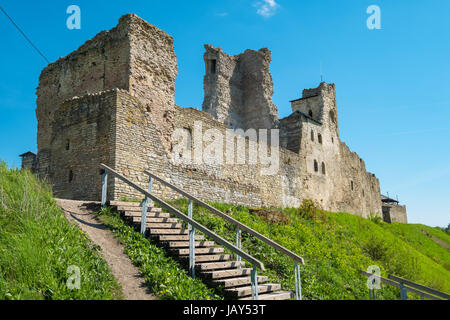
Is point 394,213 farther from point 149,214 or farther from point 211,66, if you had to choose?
point 149,214

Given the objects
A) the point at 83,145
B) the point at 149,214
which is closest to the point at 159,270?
the point at 149,214

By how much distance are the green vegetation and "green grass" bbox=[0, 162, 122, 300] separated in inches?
27.6

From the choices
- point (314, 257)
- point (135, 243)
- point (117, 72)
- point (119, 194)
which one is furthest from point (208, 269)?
point (117, 72)

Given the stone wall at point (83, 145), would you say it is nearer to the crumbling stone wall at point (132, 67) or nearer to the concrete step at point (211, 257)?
the crumbling stone wall at point (132, 67)

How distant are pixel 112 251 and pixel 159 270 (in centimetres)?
114

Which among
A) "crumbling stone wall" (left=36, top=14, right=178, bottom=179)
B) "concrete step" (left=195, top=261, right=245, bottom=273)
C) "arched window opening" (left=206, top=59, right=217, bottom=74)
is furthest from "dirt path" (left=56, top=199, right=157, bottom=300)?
"arched window opening" (left=206, top=59, right=217, bottom=74)

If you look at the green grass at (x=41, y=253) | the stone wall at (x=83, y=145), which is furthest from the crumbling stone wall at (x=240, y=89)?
the green grass at (x=41, y=253)

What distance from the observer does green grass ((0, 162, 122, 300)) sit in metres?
5.42

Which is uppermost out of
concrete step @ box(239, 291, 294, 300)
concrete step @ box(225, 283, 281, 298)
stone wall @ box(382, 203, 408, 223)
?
stone wall @ box(382, 203, 408, 223)

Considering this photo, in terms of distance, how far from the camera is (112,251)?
733 centimetres

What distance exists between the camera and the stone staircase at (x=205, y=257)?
7.18 metres

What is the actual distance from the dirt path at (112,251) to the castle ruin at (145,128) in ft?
7.30

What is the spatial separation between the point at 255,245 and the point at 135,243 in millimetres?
4569

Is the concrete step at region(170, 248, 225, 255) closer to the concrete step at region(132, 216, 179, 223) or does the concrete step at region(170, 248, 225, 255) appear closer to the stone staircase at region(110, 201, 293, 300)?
the stone staircase at region(110, 201, 293, 300)
